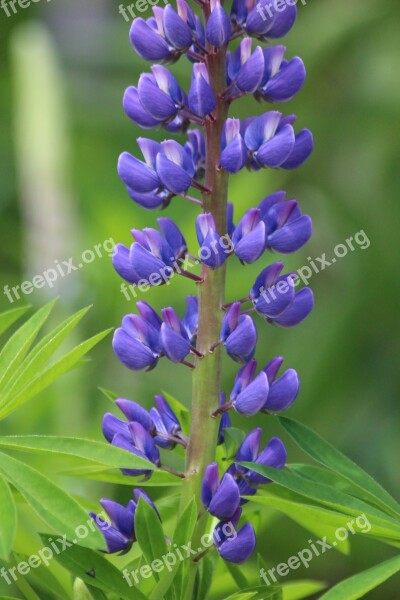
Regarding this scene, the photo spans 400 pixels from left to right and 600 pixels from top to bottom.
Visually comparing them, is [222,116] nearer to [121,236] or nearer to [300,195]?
[121,236]

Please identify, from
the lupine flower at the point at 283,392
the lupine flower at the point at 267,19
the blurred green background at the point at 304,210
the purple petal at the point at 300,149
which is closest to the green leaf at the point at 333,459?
the lupine flower at the point at 283,392

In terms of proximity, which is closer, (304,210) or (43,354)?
(43,354)

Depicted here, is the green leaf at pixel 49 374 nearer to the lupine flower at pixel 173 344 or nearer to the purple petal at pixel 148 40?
the lupine flower at pixel 173 344

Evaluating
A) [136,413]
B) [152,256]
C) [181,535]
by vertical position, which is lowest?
[181,535]

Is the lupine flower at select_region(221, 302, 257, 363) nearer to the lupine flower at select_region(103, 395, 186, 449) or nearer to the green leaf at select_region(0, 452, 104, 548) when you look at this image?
the lupine flower at select_region(103, 395, 186, 449)

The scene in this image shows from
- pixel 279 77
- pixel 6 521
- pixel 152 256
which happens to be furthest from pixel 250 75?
pixel 6 521

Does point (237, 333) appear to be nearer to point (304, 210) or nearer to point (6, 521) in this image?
point (6, 521)
